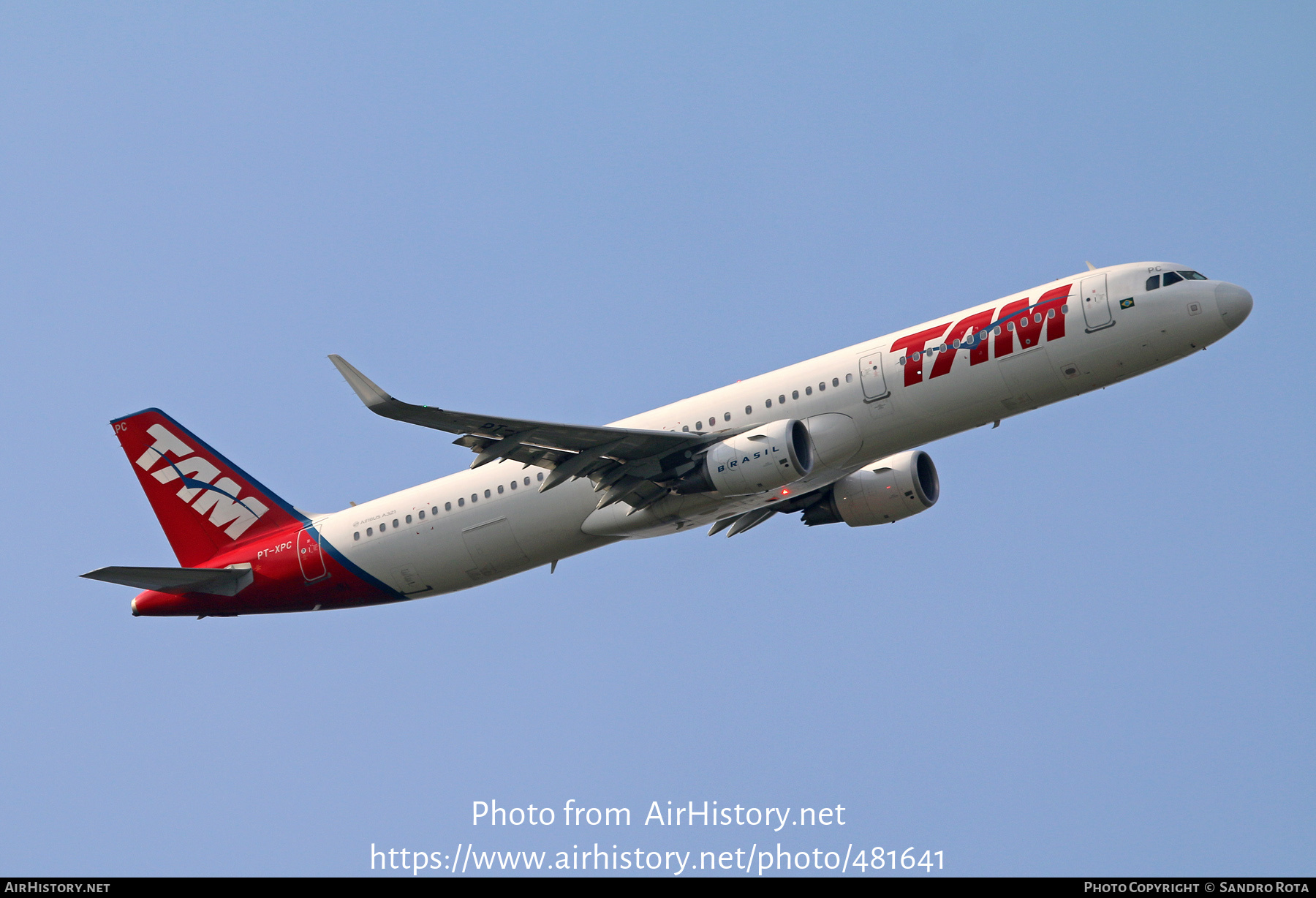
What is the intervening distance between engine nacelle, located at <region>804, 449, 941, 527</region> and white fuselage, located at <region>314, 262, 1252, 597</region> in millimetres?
3879

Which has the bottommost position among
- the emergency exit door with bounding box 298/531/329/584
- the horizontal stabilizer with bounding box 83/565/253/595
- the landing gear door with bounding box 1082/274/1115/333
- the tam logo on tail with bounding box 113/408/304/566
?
the horizontal stabilizer with bounding box 83/565/253/595

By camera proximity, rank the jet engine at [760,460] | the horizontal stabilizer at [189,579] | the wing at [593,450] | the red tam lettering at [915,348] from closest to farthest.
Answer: the wing at [593,450], the jet engine at [760,460], the red tam lettering at [915,348], the horizontal stabilizer at [189,579]

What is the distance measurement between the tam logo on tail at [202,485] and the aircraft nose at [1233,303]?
99.6 feet

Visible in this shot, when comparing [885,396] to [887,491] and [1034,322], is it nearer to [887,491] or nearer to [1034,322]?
[1034,322]

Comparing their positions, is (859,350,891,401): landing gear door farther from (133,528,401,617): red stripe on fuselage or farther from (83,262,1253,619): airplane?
(133,528,401,617): red stripe on fuselage

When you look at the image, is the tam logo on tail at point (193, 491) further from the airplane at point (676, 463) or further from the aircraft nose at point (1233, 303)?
the aircraft nose at point (1233, 303)

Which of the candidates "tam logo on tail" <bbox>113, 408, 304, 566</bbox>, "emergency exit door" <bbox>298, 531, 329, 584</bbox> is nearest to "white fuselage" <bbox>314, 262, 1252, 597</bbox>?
"emergency exit door" <bbox>298, 531, 329, 584</bbox>

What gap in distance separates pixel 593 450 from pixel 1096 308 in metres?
14.3

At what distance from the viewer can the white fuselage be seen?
3653cm

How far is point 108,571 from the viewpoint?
40719 mm

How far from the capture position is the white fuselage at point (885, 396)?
120 feet

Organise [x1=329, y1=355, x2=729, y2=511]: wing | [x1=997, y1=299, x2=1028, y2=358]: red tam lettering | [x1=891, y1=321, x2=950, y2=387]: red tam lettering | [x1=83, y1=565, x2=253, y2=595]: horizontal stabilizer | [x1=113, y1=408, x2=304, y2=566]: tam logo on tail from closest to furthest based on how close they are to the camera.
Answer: [x1=329, y1=355, x2=729, y2=511]: wing → [x1=997, y1=299, x2=1028, y2=358]: red tam lettering → [x1=891, y1=321, x2=950, y2=387]: red tam lettering → [x1=83, y1=565, x2=253, y2=595]: horizontal stabilizer → [x1=113, y1=408, x2=304, y2=566]: tam logo on tail

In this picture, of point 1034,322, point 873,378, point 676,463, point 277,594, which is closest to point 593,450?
point 676,463

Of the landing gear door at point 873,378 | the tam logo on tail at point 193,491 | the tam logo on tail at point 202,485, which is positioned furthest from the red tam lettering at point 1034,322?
the tam logo on tail at point 202,485
